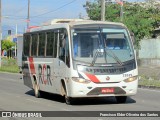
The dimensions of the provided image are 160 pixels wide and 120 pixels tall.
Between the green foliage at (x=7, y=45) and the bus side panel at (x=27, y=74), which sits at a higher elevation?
the bus side panel at (x=27, y=74)

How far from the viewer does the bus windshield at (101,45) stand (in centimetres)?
1627

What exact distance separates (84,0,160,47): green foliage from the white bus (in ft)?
96.6

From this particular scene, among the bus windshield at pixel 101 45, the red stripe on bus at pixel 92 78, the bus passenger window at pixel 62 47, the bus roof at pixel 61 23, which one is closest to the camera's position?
the red stripe on bus at pixel 92 78

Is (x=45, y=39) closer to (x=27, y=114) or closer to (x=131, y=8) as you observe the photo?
(x=27, y=114)

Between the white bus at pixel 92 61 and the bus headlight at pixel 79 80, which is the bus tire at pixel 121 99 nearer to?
the white bus at pixel 92 61

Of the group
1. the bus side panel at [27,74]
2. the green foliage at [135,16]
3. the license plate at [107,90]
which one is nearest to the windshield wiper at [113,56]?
the license plate at [107,90]

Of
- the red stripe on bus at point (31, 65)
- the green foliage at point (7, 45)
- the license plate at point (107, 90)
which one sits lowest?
the green foliage at point (7, 45)

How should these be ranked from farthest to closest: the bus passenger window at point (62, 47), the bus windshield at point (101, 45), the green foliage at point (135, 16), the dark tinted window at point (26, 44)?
the green foliage at point (135, 16) → the dark tinted window at point (26, 44) → the bus passenger window at point (62, 47) → the bus windshield at point (101, 45)

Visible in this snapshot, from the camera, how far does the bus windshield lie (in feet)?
53.4

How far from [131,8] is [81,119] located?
4605 cm

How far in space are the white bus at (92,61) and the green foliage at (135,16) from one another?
29449mm

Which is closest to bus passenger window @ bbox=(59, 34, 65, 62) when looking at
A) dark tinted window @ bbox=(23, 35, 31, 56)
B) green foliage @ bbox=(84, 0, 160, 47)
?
dark tinted window @ bbox=(23, 35, 31, 56)

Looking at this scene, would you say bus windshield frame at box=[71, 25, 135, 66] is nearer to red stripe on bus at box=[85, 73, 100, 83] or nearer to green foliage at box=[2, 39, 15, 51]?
red stripe on bus at box=[85, 73, 100, 83]

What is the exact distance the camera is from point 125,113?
13.8 meters
